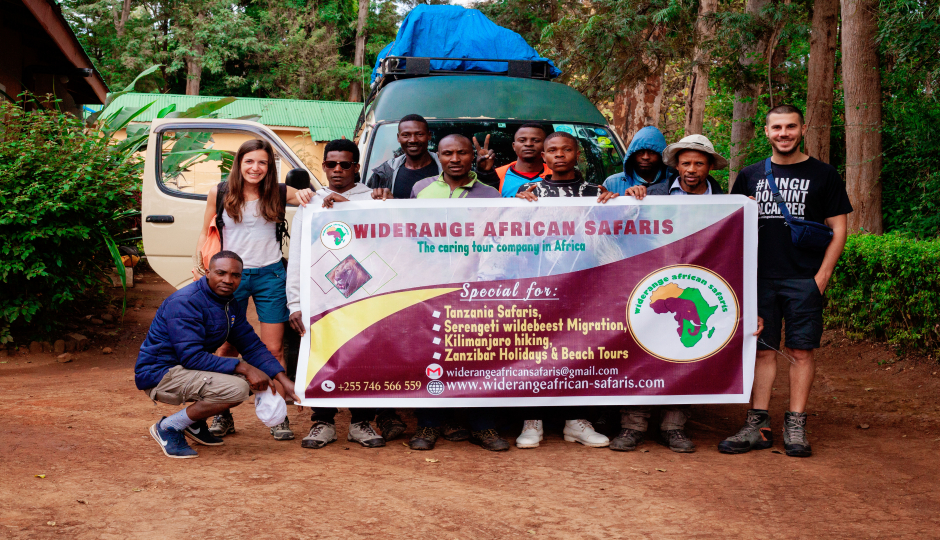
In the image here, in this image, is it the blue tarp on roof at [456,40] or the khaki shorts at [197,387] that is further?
the blue tarp on roof at [456,40]

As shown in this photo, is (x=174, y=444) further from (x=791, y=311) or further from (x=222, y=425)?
(x=791, y=311)

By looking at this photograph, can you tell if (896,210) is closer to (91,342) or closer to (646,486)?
(646,486)

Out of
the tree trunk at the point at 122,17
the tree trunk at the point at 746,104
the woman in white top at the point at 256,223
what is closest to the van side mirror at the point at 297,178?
the woman in white top at the point at 256,223

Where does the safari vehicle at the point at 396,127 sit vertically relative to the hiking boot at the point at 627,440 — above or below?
above

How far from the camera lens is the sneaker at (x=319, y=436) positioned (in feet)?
15.8

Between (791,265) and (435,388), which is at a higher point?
(791,265)

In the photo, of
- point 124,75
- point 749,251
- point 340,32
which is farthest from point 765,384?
point 340,32

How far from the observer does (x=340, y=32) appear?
37.6m

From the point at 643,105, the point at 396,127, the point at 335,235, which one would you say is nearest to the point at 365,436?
the point at 335,235

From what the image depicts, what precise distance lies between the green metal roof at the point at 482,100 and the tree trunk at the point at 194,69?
2815cm

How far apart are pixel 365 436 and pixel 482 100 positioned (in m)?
3.18

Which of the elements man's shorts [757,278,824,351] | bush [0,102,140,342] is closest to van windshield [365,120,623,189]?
man's shorts [757,278,824,351]

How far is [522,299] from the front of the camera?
4.77 meters

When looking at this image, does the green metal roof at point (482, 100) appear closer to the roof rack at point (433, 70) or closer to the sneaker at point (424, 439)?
the roof rack at point (433, 70)
